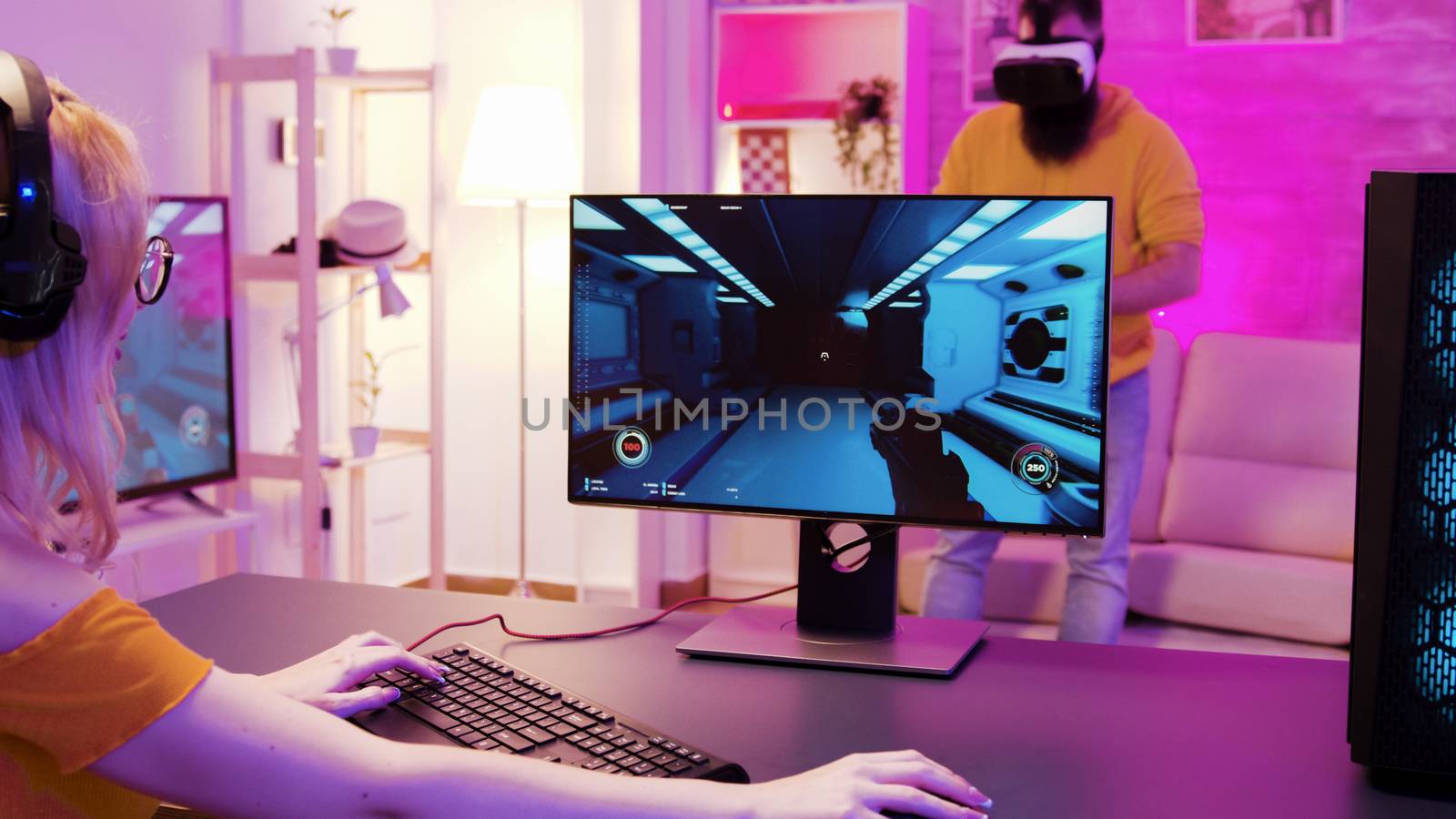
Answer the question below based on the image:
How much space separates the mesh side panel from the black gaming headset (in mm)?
923

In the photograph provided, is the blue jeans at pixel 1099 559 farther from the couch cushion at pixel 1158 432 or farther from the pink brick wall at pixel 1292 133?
the pink brick wall at pixel 1292 133

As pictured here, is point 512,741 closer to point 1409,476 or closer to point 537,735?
point 537,735

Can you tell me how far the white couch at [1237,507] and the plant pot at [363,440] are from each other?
148 cm

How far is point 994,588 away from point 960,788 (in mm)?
2465

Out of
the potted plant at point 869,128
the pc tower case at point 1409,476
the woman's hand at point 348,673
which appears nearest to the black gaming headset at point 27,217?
the woman's hand at point 348,673

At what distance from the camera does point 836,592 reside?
1.44 meters

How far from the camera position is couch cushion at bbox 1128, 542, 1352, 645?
3.14 m

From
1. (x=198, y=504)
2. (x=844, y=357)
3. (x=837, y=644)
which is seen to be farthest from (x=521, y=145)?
(x=837, y=644)

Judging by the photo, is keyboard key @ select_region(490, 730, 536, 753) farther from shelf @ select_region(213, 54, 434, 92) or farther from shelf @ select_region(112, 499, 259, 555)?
shelf @ select_region(213, 54, 434, 92)

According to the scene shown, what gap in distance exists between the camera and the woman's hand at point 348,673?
1152mm

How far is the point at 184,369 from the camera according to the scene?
308 cm

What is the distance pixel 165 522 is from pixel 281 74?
1189mm

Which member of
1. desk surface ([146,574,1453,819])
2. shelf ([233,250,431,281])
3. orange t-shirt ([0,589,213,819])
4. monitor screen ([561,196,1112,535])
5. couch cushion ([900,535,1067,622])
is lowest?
couch cushion ([900,535,1067,622])

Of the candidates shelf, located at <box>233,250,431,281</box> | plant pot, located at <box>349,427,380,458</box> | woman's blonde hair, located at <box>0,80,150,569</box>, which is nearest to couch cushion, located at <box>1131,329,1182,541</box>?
plant pot, located at <box>349,427,380,458</box>
